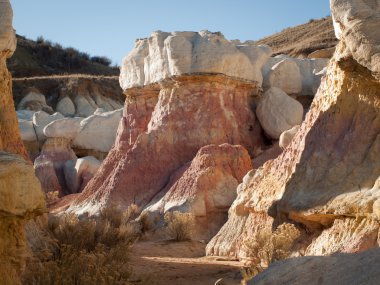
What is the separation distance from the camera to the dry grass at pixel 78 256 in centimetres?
618

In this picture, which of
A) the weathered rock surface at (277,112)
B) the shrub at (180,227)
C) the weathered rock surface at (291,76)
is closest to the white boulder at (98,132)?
the weathered rock surface at (291,76)

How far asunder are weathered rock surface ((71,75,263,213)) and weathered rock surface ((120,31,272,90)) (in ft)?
0.75

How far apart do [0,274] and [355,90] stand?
181 inches

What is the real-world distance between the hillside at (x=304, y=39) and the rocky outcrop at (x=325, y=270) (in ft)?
130

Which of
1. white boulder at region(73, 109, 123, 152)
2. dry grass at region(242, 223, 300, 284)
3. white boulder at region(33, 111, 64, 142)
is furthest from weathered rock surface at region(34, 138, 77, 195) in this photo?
dry grass at region(242, 223, 300, 284)

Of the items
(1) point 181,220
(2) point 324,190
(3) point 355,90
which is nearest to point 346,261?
(2) point 324,190

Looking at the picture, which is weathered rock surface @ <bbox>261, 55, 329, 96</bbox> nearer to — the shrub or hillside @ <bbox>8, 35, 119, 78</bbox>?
the shrub

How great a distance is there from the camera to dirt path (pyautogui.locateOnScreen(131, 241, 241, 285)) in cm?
816

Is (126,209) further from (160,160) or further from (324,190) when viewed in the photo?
(324,190)

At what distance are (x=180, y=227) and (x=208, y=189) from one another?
1.41 metres

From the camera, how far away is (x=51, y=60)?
5544 centimetres

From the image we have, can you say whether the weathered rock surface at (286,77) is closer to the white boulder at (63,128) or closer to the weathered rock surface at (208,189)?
the weathered rock surface at (208,189)

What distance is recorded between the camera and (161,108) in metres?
16.2

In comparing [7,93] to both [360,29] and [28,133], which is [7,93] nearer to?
[360,29]
